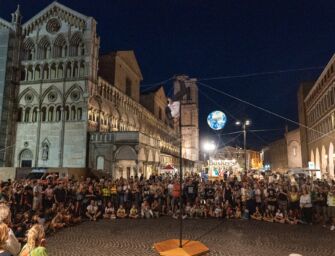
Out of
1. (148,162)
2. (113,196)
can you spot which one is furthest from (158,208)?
(148,162)

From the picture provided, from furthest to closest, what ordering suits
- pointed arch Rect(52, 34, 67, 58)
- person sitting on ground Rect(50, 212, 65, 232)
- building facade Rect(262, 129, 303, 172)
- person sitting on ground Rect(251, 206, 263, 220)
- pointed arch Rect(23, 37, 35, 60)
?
building facade Rect(262, 129, 303, 172) → pointed arch Rect(23, 37, 35, 60) → pointed arch Rect(52, 34, 67, 58) → person sitting on ground Rect(251, 206, 263, 220) → person sitting on ground Rect(50, 212, 65, 232)

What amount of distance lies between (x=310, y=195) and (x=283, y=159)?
7990 centimetres

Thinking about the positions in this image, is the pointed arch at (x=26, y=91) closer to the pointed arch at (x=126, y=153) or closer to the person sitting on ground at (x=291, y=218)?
the pointed arch at (x=126, y=153)

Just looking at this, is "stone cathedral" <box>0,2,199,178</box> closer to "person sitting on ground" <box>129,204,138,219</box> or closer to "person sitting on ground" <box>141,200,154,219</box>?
"person sitting on ground" <box>129,204,138,219</box>

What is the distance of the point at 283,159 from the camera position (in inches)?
3546

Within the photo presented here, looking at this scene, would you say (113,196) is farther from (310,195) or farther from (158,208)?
(310,195)

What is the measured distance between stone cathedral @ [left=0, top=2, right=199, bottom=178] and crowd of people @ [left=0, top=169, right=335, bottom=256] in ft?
54.1

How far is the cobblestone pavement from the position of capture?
32.1 feet

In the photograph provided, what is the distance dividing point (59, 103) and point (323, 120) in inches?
1572

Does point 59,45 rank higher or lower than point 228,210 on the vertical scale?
higher

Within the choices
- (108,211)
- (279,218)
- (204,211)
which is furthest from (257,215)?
(108,211)

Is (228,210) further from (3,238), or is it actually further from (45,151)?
(45,151)

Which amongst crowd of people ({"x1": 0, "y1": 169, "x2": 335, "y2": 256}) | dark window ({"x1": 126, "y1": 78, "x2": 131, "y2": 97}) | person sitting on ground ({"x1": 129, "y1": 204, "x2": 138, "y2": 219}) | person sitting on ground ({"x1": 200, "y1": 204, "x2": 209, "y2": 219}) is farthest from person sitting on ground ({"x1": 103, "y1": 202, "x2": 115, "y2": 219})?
dark window ({"x1": 126, "y1": 78, "x2": 131, "y2": 97})

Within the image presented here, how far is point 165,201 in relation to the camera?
17.9m
